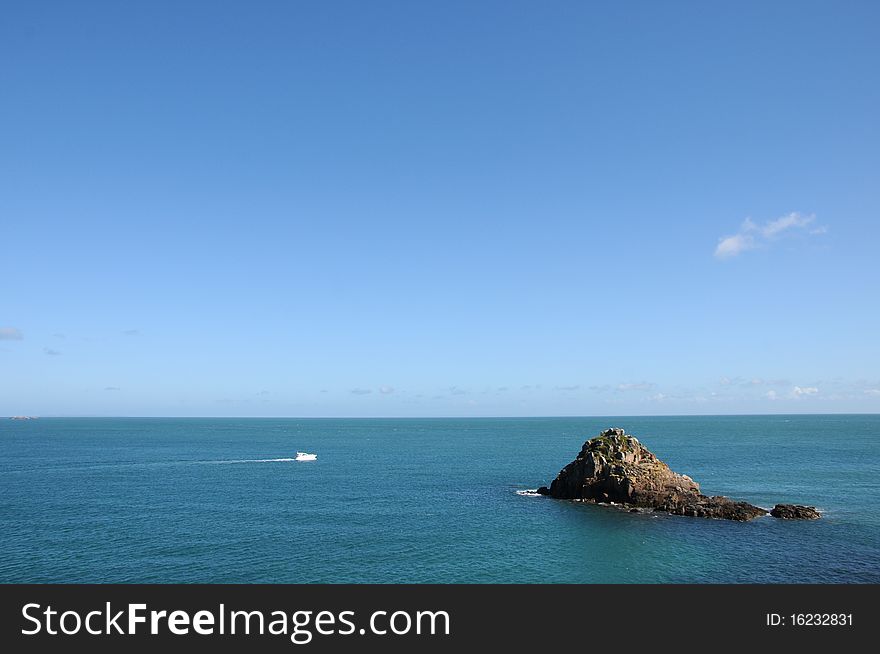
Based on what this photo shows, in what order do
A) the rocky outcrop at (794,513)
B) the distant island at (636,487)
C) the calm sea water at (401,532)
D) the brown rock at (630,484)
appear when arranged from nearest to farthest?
the calm sea water at (401,532), the rocky outcrop at (794,513), the distant island at (636,487), the brown rock at (630,484)

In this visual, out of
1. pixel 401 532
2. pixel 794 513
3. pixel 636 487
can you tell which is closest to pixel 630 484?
pixel 636 487

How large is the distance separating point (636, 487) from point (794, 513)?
77.7 feet

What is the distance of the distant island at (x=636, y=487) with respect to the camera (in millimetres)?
89312

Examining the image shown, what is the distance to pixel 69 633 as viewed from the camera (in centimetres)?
2978

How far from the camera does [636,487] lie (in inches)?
A: 3868

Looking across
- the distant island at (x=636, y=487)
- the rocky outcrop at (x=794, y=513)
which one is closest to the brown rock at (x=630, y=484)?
the distant island at (x=636, y=487)

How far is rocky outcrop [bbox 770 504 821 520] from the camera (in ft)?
285

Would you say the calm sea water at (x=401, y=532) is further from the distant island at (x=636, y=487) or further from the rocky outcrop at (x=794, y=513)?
the distant island at (x=636, y=487)

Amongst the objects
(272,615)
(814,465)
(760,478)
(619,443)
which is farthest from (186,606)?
(814,465)

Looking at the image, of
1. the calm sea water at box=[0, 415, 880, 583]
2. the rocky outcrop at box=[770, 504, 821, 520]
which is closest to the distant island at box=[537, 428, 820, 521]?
the rocky outcrop at box=[770, 504, 821, 520]

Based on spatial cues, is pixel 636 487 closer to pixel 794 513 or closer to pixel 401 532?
pixel 794 513

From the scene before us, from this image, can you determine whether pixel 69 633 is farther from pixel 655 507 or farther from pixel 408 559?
pixel 655 507

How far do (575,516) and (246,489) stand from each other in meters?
71.5

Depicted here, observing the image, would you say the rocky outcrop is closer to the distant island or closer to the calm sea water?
the distant island
